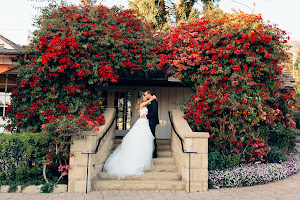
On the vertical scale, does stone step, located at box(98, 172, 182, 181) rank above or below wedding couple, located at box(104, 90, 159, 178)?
below

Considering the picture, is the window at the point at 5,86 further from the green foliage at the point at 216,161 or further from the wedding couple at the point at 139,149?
the green foliage at the point at 216,161

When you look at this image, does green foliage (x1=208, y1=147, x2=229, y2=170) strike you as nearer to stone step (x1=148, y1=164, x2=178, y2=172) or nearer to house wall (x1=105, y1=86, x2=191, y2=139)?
stone step (x1=148, y1=164, x2=178, y2=172)

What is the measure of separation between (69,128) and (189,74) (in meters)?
3.95

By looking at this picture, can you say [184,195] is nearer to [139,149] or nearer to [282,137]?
[139,149]

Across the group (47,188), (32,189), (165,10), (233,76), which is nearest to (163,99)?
(233,76)

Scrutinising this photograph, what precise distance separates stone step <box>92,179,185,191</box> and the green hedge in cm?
124

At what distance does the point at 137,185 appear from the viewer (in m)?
5.50

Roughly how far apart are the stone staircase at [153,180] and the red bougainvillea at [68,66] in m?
1.63

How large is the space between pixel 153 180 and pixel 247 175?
240cm

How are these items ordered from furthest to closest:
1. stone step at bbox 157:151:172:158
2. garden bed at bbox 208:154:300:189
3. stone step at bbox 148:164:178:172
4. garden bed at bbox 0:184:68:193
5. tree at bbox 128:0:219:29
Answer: tree at bbox 128:0:219:29 → stone step at bbox 157:151:172:158 → stone step at bbox 148:164:178:172 → garden bed at bbox 208:154:300:189 → garden bed at bbox 0:184:68:193

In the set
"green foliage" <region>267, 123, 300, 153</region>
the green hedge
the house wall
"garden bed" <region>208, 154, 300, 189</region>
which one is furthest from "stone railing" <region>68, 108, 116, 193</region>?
"green foliage" <region>267, 123, 300, 153</region>

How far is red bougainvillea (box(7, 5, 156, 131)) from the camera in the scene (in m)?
6.34

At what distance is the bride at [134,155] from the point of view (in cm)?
581

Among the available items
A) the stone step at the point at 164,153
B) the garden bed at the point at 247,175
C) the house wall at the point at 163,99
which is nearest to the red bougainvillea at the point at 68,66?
the stone step at the point at 164,153
